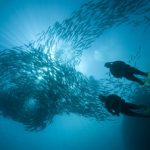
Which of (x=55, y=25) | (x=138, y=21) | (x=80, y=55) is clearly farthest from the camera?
(x=80, y=55)

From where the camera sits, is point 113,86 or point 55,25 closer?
point 55,25

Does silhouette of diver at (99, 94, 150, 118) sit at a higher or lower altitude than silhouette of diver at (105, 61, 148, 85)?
lower

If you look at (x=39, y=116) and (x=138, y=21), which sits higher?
(x=138, y=21)

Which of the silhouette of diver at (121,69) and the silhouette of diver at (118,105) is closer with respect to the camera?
the silhouette of diver at (118,105)

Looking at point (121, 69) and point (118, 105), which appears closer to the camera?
point (118, 105)

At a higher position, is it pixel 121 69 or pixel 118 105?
pixel 121 69

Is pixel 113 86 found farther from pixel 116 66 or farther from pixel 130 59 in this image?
pixel 116 66

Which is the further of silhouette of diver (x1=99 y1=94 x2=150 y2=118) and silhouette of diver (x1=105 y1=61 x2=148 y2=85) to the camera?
silhouette of diver (x1=105 y1=61 x2=148 y2=85)

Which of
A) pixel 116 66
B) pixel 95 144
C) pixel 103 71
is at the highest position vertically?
pixel 95 144

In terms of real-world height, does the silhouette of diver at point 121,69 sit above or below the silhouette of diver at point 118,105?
above

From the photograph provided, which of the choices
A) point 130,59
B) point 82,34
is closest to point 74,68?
point 82,34

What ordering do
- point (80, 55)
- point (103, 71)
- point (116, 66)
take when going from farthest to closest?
point (103, 71)
point (80, 55)
point (116, 66)

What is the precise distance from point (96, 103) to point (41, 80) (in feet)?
19.3

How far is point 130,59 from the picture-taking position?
49.9 feet
